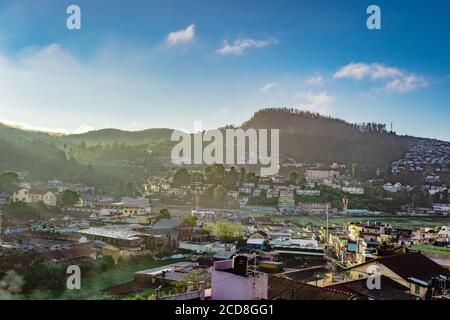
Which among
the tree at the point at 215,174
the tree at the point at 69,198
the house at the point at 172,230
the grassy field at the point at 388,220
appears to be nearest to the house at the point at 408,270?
the house at the point at 172,230

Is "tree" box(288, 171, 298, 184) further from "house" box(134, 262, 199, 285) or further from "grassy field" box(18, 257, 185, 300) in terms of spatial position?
"house" box(134, 262, 199, 285)

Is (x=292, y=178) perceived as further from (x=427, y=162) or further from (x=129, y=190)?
(x=427, y=162)

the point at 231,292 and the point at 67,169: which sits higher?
the point at 67,169

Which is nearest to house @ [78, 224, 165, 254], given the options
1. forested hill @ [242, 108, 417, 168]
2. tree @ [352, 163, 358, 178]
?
forested hill @ [242, 108, 417, 168]
